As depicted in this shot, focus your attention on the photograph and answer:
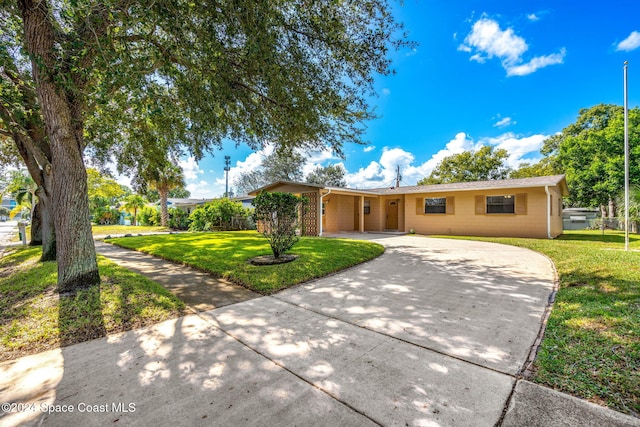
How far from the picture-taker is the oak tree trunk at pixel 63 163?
4102mm

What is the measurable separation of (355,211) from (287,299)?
13863 mm

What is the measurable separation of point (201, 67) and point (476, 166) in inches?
1163

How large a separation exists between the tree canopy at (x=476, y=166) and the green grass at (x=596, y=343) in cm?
2614

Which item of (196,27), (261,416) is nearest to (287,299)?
(261,416)

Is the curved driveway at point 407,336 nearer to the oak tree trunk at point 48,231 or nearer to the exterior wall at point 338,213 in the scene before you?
the oak tree trunk at point 48,231

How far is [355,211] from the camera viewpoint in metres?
17.8

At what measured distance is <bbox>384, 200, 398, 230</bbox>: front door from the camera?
59.0 ft

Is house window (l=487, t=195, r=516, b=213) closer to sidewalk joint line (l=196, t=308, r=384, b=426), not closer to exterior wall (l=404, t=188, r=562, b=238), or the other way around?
exterior wall (l=404, t=188, r=562, b=238)

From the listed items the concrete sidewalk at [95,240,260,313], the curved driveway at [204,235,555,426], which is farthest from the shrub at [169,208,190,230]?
the curved driveway at [204,235,555,426]

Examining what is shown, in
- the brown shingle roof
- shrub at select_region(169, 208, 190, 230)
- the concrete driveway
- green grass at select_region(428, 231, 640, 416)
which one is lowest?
the concrete driveway

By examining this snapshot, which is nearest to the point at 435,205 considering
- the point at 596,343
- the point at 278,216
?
the point at 278,216

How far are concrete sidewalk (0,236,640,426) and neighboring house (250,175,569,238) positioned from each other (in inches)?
313

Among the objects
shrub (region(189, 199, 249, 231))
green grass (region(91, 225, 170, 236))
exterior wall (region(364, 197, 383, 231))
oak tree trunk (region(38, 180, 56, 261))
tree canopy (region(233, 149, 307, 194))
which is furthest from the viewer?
tree canopy (region(233, 149, 307, 194))

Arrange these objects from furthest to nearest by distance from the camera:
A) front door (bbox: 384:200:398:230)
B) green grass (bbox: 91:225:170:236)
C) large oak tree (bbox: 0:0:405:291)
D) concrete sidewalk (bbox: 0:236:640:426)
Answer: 1. green grass (bbox: 91:225:170:236)
2. front door (bbox: 384:200:398:230)
3. large oak tree (bbox: 0:0:405:291)
4. concrete sidewalk (bbox: 0:236:640:426)
